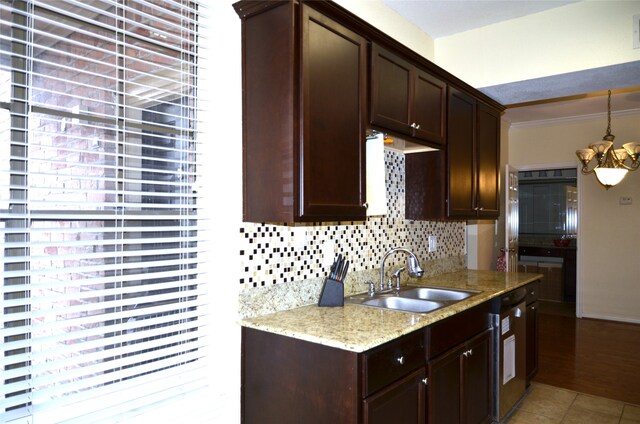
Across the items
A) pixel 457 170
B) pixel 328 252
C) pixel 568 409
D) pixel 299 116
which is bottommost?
pixel 568 409

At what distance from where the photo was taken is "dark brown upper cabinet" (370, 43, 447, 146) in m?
2.34

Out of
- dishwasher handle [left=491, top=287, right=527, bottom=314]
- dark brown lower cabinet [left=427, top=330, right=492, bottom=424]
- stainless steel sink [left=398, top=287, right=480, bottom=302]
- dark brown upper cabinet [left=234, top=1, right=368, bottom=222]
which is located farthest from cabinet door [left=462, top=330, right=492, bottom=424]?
dark brown upper cabinet [left=234, top=1, right=368, bottom=222]

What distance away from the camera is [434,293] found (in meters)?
3.03

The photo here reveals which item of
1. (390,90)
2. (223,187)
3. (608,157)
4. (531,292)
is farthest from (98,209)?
(608,157)

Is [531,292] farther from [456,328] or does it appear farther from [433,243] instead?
[456,328]

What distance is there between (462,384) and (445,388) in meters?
0.22

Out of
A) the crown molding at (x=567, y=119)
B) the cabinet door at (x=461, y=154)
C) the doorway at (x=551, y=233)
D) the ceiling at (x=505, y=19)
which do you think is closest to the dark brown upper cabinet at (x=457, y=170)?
the cabinet door at (x=461, y=154)

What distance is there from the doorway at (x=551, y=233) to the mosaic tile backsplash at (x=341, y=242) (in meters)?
4.16

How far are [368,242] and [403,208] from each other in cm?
52

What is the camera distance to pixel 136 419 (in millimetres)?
1745

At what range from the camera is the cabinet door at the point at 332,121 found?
A: 192cm

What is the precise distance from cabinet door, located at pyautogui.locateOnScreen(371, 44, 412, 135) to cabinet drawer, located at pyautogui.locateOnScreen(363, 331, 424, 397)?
3.58 ft

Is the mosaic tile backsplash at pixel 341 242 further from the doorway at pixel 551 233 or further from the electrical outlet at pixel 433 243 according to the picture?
the doorway at pixel 551 233

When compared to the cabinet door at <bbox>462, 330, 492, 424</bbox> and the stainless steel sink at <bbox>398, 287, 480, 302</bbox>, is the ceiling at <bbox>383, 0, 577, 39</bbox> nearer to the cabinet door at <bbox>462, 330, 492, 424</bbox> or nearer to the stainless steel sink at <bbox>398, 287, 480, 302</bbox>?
the stainless steel sink at <bbox>398, 287, 480, 302</bbox>
